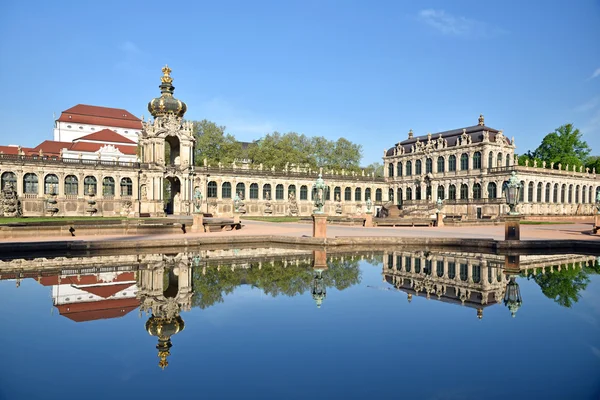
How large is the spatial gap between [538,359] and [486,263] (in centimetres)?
→ 1075

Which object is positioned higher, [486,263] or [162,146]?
[162,146]

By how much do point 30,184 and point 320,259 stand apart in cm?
4410

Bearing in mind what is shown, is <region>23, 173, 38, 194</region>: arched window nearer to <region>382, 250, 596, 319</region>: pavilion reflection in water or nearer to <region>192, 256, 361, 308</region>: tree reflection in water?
<region>192, 256, 361, 308</region>: tree reflection in water

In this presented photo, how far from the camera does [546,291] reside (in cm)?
1230

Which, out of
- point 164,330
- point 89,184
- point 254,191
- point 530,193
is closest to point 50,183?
point 89,184

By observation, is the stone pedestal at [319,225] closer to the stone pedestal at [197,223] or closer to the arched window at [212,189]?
the stone pedestal at [197,223]

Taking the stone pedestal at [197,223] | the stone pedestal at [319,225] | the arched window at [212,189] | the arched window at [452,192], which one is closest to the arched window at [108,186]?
the arched window at [212,189]

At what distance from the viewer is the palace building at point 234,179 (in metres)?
50.6

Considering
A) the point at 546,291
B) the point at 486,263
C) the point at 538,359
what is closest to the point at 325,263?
the point at 486,263

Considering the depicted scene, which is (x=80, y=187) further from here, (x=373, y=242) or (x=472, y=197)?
(x=472, y=197)

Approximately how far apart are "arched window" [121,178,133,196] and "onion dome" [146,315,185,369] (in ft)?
161

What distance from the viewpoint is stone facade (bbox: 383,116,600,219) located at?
65.6 meters

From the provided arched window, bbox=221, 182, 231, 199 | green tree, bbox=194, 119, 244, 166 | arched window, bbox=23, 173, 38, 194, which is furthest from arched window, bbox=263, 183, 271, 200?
arched window, bbox=23, 173, 38, 194

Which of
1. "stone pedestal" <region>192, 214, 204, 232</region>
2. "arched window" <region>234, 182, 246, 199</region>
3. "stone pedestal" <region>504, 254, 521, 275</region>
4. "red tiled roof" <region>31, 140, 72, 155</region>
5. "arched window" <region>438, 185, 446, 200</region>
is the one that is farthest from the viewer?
"red tiled roof" <region>31, 140, 72, 155</region>
